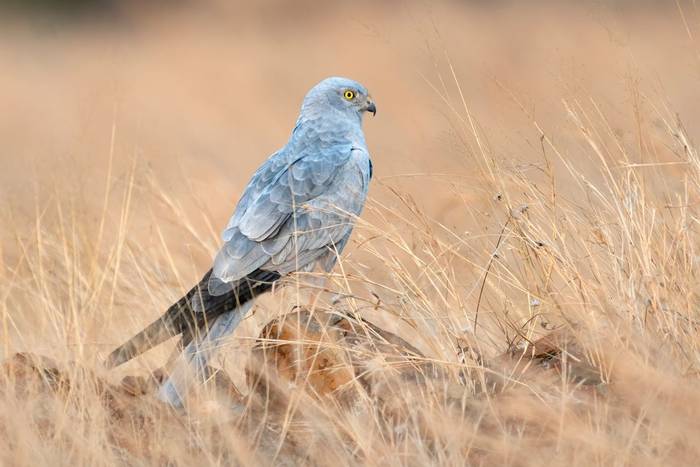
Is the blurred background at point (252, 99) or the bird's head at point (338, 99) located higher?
the bird's head at point (338, 99)

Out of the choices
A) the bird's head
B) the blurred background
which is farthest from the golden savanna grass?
the bird's head

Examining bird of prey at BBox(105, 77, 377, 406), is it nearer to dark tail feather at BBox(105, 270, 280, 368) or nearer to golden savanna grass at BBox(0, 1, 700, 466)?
dark tail feather at BBox(105, 270, 280, 368)

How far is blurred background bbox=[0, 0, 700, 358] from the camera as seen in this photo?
5.20 meters

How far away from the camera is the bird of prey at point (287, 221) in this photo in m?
4.78

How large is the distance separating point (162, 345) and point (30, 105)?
1140cm

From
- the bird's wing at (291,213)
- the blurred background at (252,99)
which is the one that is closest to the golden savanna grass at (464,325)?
the blurred background at (252,99)

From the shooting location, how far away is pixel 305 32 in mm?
19297

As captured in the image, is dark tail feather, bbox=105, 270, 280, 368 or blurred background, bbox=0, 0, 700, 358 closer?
dark tail feather, bbox=105, 270, 280, 368

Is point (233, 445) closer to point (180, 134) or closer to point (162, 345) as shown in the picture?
point (162, 345)

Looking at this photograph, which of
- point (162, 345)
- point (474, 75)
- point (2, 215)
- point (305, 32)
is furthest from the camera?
point (305, 32)

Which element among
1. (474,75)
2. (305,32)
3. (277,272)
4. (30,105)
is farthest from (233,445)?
(305,32)

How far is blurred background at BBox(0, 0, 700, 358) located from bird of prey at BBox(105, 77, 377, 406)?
0.26 m

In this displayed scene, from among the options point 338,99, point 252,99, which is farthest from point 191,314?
point 252,99

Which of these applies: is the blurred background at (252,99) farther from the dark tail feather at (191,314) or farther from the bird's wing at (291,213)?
the dark tail feather at (191,314)
